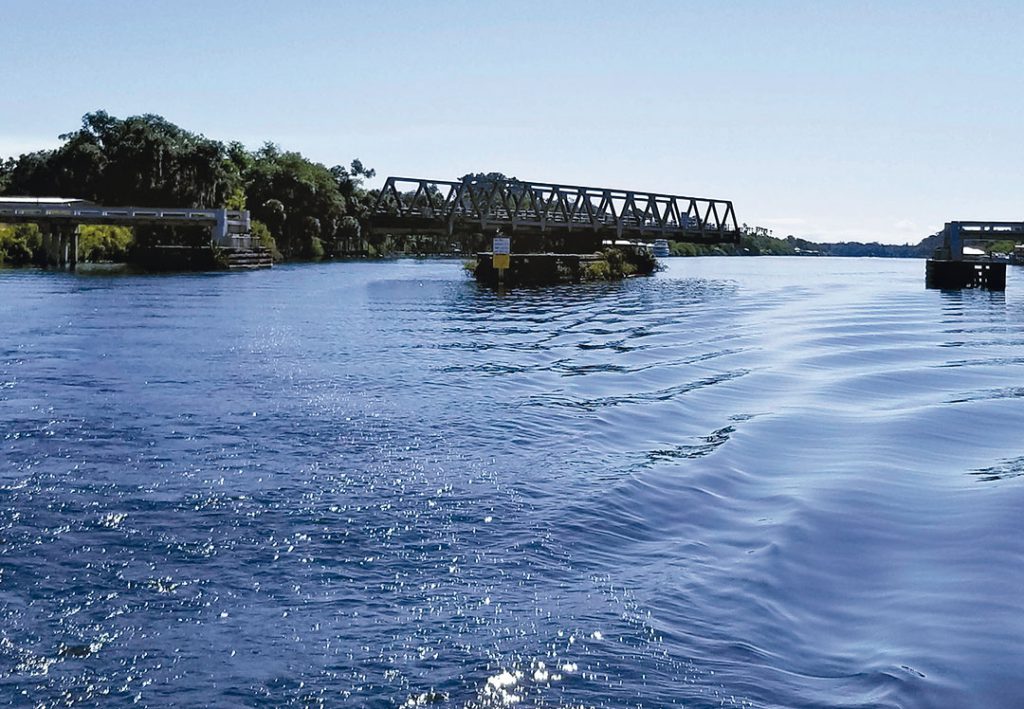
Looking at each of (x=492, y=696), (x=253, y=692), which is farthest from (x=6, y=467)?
(x=492, y=696)

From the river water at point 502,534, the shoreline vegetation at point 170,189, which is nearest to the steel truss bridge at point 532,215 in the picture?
the shoreline vegetation at point 170,189

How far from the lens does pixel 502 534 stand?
42.6ft

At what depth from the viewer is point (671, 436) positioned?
1995cm

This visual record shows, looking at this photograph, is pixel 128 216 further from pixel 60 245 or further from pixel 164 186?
pixel 164 186

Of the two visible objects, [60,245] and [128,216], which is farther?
[128,216]

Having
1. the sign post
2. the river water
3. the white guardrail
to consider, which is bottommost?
the river water

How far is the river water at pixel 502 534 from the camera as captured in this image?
8.91 metres

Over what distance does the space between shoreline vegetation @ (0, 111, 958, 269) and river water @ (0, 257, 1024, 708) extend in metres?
78.2

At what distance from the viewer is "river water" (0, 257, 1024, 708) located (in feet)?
29.2

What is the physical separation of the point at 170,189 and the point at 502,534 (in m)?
125

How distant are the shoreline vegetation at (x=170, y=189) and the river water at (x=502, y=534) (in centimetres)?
7821

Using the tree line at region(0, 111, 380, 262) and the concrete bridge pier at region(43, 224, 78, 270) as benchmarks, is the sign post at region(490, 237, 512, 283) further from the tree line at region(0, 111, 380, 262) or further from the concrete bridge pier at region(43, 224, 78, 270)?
the tree line at region(0, 111, 380, 262)

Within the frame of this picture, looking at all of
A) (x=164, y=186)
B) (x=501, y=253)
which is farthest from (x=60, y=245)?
(x=501, y=253)

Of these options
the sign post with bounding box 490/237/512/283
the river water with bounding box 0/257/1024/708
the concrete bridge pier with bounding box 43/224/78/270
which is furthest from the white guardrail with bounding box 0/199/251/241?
the river water with bounding box 0/257/1024/708
